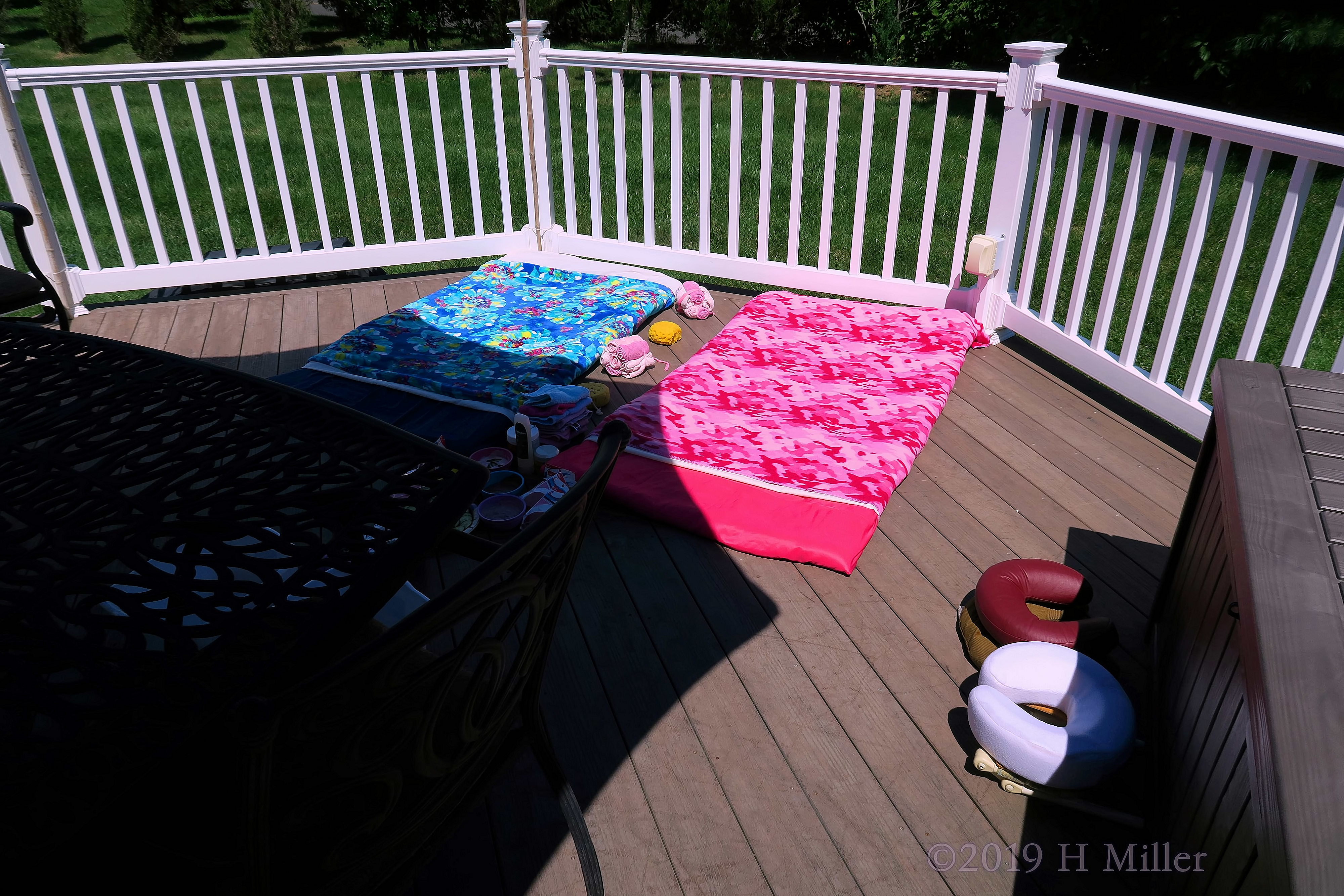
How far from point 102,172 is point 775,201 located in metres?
3.81

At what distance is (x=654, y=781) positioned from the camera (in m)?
1.75

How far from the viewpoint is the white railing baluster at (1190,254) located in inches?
106

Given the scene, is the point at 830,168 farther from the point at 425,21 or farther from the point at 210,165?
the point at 425,21

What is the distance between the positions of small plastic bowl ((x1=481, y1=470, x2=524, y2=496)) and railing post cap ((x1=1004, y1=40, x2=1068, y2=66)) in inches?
90.0

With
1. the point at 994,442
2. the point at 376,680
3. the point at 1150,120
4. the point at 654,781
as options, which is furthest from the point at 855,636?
the point at 1150,120

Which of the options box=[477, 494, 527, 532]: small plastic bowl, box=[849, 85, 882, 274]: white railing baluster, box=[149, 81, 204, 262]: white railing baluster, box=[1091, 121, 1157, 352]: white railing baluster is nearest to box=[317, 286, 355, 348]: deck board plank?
box=[149, 81, 204, 262]: white railing baluster

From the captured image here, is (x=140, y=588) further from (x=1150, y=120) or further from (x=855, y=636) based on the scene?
(x=1150, y=120)

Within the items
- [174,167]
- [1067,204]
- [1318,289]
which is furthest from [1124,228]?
[174,167]

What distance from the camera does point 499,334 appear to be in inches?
139

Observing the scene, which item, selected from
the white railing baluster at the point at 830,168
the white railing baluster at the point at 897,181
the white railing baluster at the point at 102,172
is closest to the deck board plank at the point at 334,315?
the white railing baluster at the point at 102,172

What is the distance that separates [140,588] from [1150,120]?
303cm

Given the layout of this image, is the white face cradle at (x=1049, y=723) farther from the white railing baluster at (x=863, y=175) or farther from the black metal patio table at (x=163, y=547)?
the white railing baluster at (x=863, y=175)

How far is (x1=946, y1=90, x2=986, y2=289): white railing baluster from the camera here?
3361 millimetres

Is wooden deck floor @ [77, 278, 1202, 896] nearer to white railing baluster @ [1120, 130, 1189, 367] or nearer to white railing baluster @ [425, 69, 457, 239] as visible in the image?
white railing baluster @ [1120, 130, 1189, 367]
